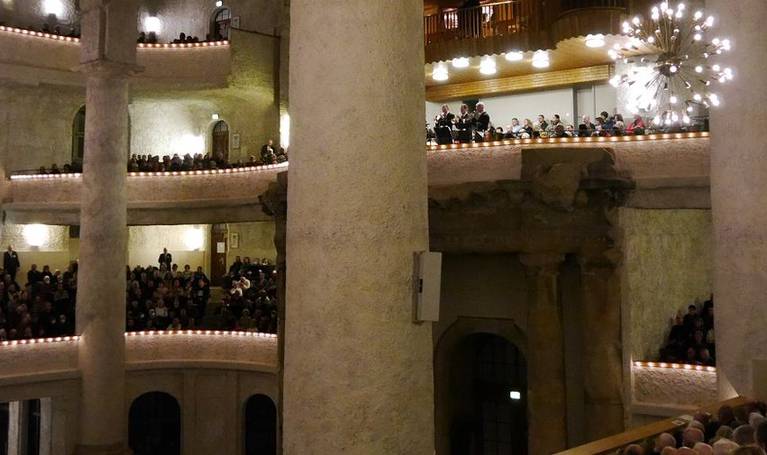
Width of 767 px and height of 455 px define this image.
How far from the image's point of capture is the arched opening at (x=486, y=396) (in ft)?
52.9

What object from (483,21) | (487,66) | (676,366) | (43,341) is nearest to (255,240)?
(43,341)

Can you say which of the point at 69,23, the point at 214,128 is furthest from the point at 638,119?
the point at 69,23

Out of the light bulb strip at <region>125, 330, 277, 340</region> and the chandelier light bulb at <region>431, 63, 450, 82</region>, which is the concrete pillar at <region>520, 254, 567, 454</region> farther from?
the light bulb strip at <region>125, 330, 277, 340</region>

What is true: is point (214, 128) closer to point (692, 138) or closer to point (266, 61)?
point (266, 61)

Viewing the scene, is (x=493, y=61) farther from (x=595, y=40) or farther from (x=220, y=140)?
(x=220, y=140)

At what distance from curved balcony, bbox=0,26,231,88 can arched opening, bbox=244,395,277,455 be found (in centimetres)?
1003

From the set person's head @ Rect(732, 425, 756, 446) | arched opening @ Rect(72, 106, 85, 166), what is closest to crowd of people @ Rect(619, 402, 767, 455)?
person's head @ Rect(732, 425, 756, 446)

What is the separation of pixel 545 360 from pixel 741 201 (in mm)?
7067

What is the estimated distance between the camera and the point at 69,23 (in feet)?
89.3

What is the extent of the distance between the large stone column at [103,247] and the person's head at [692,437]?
14.8 metres

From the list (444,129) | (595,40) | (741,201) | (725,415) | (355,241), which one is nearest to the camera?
(355,241)

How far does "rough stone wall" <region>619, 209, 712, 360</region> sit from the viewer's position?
13.9m

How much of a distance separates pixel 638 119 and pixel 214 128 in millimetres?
17555

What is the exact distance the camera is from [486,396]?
16750 millimetres
